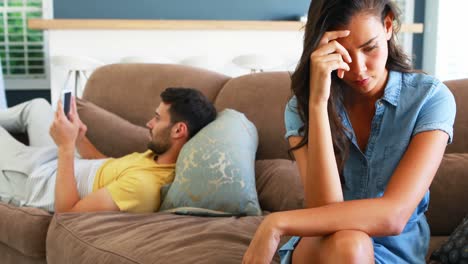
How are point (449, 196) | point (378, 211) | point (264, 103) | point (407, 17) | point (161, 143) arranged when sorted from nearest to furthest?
point (378, 211)
point (449, 196)
point (161, 143)
point (264, 103)
point (407, 17)

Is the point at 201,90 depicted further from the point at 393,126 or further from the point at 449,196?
the point at 393,126

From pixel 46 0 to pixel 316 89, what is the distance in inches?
216

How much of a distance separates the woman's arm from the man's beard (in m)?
1.13

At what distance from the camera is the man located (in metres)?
2.29

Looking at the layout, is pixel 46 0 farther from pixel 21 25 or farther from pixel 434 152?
pixel 434 152

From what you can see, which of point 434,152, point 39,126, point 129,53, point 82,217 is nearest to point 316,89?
point 434,152

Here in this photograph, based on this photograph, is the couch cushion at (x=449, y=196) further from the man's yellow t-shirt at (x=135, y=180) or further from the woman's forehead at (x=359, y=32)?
the man's yellow t-shirt at (x=135, y=180)

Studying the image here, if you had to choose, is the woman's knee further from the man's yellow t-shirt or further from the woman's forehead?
the man's yellow t-shirt

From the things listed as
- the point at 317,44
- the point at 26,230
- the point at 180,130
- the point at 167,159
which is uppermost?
the point at 317,44

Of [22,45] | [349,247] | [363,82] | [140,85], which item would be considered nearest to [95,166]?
[140,85]

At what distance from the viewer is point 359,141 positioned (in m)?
1.61

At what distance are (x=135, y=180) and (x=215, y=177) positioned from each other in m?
0.28

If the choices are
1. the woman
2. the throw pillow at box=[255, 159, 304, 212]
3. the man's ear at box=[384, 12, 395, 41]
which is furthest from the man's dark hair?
the man's ear at box=[384, 12, 395, 41]

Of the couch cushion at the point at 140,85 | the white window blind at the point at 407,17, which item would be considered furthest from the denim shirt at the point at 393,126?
the white window blind at the point at 407,17
